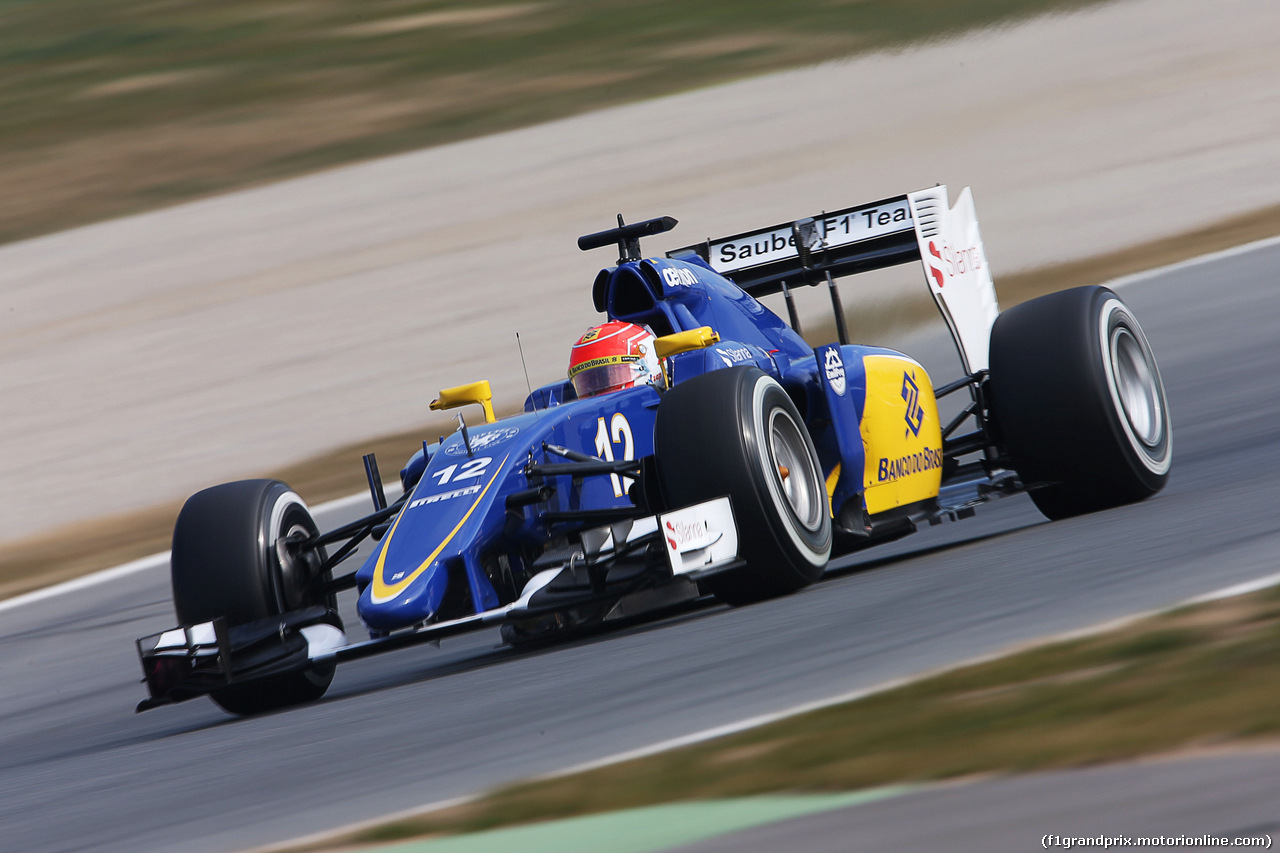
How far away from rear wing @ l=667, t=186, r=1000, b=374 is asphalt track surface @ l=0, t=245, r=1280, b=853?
115cm

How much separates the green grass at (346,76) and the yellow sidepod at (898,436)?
19.0 metres

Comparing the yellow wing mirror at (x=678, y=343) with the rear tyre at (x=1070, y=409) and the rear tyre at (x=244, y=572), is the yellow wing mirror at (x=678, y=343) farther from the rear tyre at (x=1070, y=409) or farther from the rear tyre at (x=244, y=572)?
the rear tyre at (x=244, y=572)

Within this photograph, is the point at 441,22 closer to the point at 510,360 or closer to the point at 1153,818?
the point at 510,360

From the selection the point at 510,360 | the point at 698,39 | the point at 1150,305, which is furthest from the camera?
the point at 698,39

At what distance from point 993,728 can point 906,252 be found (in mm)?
5561

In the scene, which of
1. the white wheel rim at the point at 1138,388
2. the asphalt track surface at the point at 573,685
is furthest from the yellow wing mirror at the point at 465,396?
the white wheel rim at the point at 1138,388

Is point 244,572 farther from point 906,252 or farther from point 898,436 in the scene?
point 906,252

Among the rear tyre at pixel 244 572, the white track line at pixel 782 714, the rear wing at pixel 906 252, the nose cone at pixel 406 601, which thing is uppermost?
the rear wing at pixel 906 252

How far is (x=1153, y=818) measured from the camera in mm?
3543

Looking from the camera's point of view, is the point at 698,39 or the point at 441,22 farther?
the point at 441,22

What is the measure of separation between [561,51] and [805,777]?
86.8 ft

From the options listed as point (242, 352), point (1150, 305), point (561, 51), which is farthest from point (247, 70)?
point (1150, 305)

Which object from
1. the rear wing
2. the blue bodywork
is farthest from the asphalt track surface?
the rear wing

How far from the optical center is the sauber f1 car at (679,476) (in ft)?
23.1
